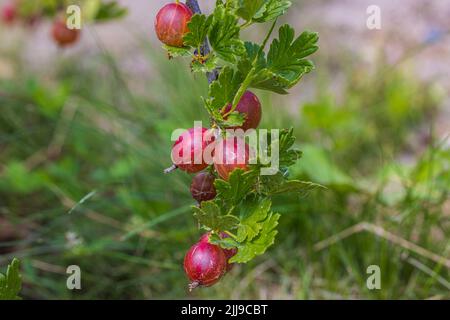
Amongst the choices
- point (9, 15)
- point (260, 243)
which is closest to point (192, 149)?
point (260, 243)

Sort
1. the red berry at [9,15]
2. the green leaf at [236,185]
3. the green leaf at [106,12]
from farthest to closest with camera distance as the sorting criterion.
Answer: the red berry at [9,15]
the green leaf at [106,12]
the green leaf at [236,185]

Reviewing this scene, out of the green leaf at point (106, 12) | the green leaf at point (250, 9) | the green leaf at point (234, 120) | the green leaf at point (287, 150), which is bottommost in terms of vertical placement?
the green leaf at point (287, 150)

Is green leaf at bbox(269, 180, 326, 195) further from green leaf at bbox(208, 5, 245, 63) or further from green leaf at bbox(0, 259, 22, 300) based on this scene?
green leaf at bbox(0, 259, 22, 300)

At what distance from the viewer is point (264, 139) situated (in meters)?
0.61

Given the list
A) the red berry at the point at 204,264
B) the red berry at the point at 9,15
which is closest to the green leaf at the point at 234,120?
the red berry at the point at 204,264

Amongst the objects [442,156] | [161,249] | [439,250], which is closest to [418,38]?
[442,156]

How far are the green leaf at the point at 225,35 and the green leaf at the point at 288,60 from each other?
32 mm

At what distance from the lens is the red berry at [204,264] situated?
614 mm

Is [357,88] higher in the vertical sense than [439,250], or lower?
higher

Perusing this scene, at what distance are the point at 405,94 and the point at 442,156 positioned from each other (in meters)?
0.71

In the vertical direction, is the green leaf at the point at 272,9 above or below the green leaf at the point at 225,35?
above

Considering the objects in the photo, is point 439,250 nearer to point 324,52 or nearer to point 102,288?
point 102,288

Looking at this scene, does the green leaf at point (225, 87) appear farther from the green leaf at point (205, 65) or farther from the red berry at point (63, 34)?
the red berry at point (63, 34)
